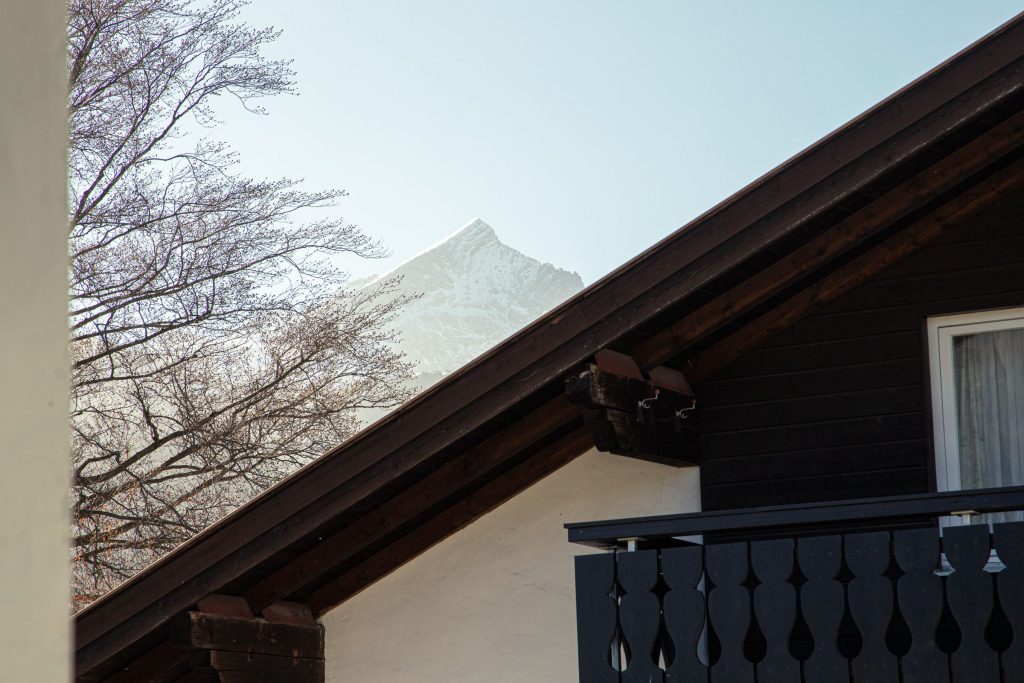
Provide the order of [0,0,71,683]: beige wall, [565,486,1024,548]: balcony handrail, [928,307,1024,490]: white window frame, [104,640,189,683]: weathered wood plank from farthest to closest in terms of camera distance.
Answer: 1. [104,640,189,683]: weathered wood plank
2. [928,307,1024,490]: white window frame
3. [565,486,1024,548]: balcony handrail
4. [0,0,71,683]: beige wall

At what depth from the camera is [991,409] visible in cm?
632

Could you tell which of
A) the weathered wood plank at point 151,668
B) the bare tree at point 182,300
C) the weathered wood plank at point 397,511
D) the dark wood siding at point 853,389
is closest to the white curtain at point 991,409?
the dark wood siding at point 853,389

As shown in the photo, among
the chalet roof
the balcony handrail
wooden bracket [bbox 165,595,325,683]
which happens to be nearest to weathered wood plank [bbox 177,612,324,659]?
wooden bracket [bbox 165,595,325,683]

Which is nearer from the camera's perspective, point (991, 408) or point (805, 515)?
point (805, 515)

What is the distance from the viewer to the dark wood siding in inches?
252

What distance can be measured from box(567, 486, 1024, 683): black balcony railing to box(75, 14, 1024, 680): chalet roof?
3.25ft

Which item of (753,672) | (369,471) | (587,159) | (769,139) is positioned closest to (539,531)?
(369,471)

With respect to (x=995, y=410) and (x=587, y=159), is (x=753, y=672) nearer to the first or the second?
(x=995, y=410)

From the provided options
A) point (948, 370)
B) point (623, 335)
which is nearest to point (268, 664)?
point (623, 335)

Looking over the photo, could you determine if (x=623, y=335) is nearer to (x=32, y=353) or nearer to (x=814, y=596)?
(x=814, y=596)

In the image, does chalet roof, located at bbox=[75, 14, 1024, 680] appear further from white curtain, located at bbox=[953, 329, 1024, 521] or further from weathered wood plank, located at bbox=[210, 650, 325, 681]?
white curtain, located at bbox=[953, 329, 1024, 521]

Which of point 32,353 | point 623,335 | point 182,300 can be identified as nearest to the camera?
point 32,353

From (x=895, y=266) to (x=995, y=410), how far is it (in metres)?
0.93

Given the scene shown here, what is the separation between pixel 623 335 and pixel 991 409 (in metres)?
2.08
